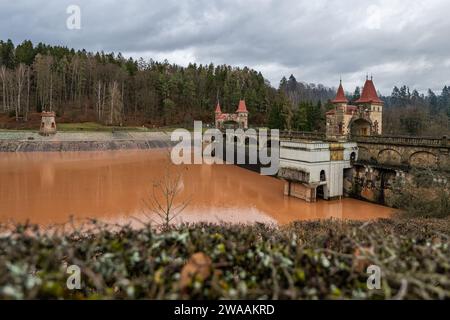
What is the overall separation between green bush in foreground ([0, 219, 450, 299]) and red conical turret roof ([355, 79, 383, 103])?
2930 cm

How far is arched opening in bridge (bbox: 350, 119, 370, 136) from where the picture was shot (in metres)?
31.3

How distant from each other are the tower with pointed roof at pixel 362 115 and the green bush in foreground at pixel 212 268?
2795cm

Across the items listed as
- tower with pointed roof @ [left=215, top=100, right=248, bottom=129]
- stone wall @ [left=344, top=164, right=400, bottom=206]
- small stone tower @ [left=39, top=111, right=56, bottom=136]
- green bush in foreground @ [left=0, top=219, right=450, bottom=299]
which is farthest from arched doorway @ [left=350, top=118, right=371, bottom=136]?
small stone tower @ [left=39, top=111, right=56, bottom=136]

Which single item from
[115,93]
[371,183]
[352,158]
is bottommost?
[371,183]

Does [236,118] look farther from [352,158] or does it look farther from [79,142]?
[352,158]

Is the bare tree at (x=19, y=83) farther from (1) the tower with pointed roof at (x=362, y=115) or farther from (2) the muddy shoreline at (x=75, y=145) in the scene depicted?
(1) the tower with pointed roof at (x=362, y=115)

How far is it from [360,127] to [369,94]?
3215 mm

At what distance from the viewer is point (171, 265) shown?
3.69m

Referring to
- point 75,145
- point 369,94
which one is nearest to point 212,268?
point 369,94

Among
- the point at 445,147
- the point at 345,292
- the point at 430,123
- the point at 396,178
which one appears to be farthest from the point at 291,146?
the point at 430,123

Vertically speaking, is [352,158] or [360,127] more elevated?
[360,127]

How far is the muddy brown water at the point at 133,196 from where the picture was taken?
56.9 ft

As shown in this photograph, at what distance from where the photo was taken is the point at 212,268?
365 cm

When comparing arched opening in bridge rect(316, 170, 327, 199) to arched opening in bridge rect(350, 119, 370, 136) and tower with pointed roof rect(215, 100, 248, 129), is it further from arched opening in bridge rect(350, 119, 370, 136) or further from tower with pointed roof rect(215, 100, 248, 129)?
tower with pointed roof rect(215, 100, 248, 129)
